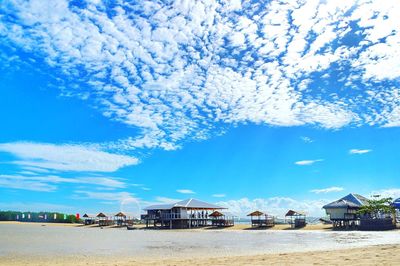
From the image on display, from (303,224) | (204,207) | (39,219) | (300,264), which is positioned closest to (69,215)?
(39,219)

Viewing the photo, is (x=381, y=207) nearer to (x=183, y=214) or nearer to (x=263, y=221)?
(x=263, y=221)

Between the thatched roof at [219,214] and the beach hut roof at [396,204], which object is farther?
the thatched roof at [219,214]

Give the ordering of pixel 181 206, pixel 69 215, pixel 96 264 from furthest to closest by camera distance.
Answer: pixel 69 215, pixel 181 206, pixel 96 264

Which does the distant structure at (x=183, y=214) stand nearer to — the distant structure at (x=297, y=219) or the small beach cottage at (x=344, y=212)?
the distant structure at (x=297, y=219)

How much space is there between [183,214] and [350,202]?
23.2 m

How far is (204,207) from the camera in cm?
5812

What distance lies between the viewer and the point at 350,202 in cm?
4328

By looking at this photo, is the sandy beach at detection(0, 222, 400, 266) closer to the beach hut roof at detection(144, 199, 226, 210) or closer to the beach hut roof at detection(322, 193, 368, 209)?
the beach hut roof at detection(322, 193, 368, 209)

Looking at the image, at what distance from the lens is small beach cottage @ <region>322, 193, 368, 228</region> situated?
40.7 metres

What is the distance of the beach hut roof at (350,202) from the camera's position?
4180 cm

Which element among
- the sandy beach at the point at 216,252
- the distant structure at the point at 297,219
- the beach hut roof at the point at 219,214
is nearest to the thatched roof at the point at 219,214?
the beach hut roof at the point at 219,214

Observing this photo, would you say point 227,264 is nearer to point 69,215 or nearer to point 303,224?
point 303,224

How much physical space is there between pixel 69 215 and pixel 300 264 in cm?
9993

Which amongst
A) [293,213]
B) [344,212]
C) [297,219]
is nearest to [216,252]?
[344,212]
